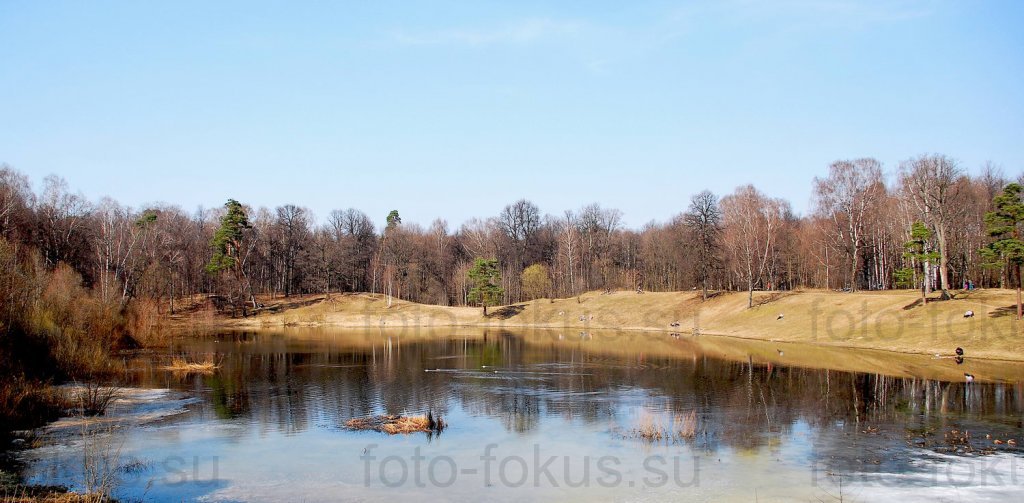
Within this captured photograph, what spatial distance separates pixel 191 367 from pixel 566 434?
29.3m

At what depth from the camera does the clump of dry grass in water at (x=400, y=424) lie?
2556 cm

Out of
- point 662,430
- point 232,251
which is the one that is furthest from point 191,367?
point 232,251

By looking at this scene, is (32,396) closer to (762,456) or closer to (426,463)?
(426,463)

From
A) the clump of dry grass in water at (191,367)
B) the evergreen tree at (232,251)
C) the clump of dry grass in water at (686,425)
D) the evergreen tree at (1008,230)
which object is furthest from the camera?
the evergreen tree at (232,251)

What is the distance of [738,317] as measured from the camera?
75.6 m

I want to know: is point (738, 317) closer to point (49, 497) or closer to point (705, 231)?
point (705, 231)

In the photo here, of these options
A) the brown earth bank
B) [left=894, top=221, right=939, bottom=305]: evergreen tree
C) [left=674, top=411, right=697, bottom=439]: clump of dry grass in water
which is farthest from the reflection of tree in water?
[left=894, top=221, right=939, bottom=305]: evergreen tree

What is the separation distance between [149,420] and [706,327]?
204 ft

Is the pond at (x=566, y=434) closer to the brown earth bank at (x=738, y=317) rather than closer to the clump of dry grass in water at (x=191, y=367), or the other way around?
the clump of dry grass in water at (x=191, y=367)

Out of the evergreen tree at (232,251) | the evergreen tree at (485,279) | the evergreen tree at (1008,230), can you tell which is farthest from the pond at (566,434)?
the evergreen tree at (232,251)

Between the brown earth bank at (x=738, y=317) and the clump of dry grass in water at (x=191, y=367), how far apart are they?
121ft

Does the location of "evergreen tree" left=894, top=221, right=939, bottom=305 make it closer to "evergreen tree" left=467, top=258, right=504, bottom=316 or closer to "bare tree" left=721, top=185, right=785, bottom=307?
"bare tree" left=721, top=185, right=785, bottom=307

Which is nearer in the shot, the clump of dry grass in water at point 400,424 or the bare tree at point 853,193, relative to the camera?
the clump of dry grass in water at point 400,424

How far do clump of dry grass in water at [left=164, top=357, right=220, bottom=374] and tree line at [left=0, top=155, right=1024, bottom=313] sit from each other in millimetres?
9702
